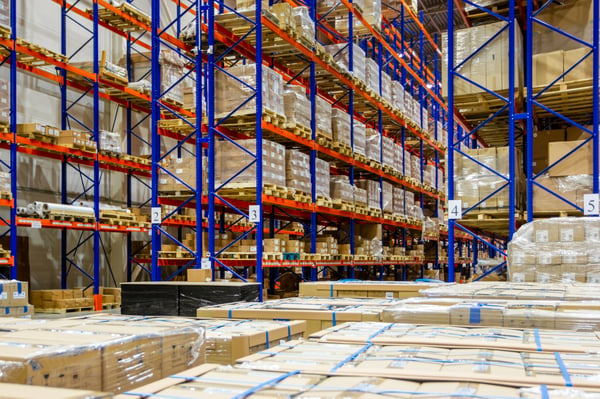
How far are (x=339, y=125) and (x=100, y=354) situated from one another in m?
10.6

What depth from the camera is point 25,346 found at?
2275 mm

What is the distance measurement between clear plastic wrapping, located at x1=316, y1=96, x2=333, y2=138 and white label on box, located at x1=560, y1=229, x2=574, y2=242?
544 cm

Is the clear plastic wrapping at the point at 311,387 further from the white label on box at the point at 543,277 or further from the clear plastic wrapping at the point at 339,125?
A: the clear plastic wrapping at the point at 339,125

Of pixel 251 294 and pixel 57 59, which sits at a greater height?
pixel 57 59

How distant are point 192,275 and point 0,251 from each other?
13.3 ft

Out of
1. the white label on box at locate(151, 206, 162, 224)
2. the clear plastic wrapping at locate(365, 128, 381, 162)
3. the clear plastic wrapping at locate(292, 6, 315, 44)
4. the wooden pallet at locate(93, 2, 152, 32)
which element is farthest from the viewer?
the clear plastic wrapping at locate(365, 128, 381, 162)

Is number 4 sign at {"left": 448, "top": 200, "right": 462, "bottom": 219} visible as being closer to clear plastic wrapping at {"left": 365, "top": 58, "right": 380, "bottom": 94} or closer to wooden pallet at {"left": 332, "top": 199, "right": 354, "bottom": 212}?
wooden pallet at {"left": 332, "top": 199, "right": 354, "bottom": 212}

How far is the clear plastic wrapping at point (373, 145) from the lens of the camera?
14206 mm

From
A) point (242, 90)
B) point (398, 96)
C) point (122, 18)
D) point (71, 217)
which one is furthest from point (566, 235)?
point (122, 18)

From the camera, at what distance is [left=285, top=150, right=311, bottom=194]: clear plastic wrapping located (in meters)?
10.4

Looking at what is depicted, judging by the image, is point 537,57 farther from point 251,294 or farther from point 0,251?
point 0,251

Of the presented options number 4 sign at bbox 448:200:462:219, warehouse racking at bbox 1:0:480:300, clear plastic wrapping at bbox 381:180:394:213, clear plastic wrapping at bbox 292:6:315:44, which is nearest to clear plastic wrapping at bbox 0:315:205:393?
warehouse racking at bbox 1:0:480:300

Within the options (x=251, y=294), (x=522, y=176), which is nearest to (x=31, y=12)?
(x=251, y=294)

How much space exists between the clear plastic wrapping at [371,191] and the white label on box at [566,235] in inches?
274
